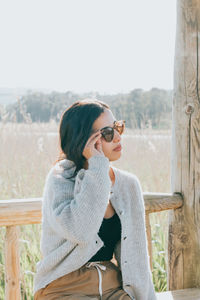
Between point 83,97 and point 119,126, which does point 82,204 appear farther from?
point 83,97

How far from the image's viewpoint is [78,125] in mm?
1928

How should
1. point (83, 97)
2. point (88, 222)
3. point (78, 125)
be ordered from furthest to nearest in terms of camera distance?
1. point (83, 97)
2. point (78, 125)
3. point (88, 222)

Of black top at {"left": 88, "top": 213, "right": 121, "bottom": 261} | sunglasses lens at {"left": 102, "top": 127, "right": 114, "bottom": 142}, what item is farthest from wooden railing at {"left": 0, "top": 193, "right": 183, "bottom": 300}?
sunglasses lens at {"left": 102, "top": 127, "right": 114, "bottom": 142}

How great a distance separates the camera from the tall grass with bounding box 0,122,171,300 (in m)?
3.05

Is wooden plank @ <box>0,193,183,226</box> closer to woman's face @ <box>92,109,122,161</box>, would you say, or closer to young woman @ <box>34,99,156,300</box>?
young woman @ <box>34,99,156,300</box>

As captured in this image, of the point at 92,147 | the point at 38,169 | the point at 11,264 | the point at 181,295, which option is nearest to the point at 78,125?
the point at 92,147

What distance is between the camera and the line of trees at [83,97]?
3570 millimetres

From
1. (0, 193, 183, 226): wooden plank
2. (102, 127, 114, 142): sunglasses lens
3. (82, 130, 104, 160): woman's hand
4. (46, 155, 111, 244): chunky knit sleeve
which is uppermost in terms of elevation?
(102, 127, 114, 142): sunglasses lens

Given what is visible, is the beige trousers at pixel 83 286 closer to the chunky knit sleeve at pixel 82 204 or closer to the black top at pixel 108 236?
the black top at pixel 108 236

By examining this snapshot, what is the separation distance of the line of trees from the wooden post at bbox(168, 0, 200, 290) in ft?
2.19

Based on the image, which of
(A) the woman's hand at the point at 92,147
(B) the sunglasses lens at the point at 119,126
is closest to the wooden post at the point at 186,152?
(B) the sunglasses lens at the point at 119,126

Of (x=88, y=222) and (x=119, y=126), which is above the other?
(x=119, y=126)

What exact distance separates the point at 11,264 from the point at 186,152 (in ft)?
3.73

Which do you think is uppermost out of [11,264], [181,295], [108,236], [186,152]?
[186,152]
